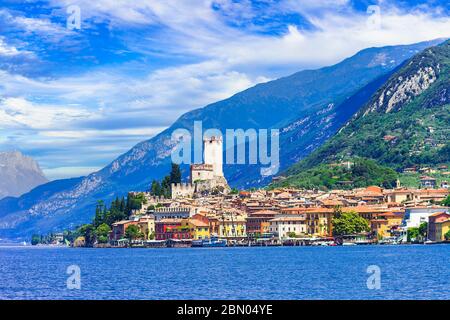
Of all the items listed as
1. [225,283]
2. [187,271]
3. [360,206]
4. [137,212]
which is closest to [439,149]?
[360,206]

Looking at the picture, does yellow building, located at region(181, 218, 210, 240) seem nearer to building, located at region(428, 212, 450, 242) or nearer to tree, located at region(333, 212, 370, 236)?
tree, located at region(333, 212, 370, 236)

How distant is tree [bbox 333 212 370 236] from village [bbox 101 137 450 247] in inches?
11.2

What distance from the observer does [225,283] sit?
56.9 metres

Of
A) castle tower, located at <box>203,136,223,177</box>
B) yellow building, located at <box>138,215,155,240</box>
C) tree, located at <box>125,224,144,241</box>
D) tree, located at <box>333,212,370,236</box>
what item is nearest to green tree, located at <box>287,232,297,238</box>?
tree, located at <box>333,212,370,236</box>

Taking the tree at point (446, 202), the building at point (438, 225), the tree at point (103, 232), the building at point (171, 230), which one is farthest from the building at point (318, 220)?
the tree at point (103, 232)

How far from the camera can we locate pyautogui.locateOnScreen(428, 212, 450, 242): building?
120625 mm

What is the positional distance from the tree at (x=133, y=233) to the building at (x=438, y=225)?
134 feet

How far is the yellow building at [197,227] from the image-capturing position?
456 ft

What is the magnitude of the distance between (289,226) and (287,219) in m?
1.01

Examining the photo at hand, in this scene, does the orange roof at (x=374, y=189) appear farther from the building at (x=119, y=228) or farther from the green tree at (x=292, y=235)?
the building at (x=119, y=228)
